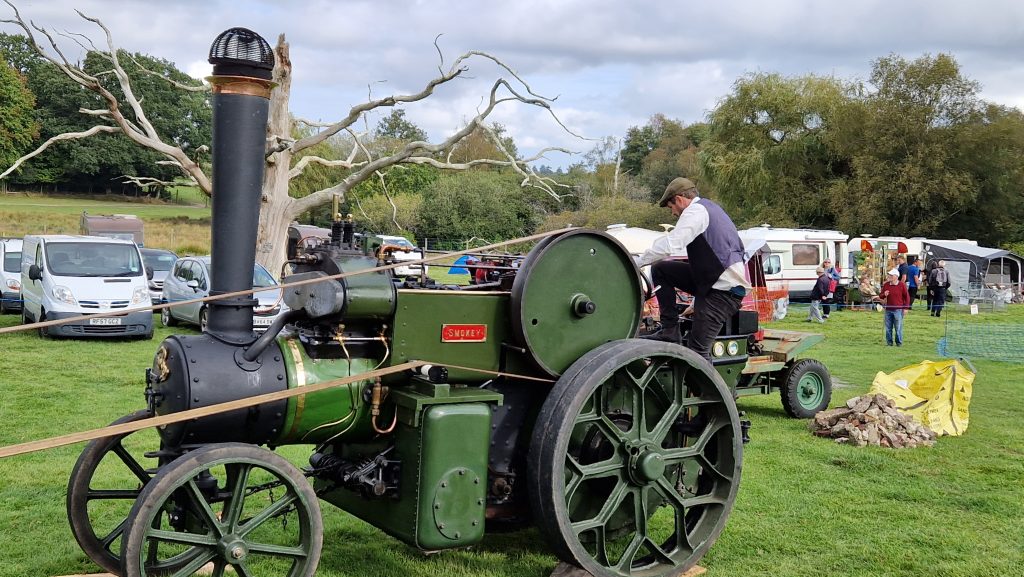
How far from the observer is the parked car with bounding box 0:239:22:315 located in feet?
59.3

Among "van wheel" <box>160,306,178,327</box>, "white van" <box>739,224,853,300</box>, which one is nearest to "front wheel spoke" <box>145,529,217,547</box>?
"van wheel" <box>160,306,178,327</box>

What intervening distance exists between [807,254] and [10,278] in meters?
21.9

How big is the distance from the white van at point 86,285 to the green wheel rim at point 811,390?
34.2 feet

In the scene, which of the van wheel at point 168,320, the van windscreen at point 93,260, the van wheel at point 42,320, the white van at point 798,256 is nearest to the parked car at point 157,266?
the van wheel at point 168,320

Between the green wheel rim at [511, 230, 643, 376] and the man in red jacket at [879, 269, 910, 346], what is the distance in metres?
13.5

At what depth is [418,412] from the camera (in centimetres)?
406

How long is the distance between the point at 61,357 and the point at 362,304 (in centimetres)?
1062

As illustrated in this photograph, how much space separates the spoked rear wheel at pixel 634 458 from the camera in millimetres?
4254

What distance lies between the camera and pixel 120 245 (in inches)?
639

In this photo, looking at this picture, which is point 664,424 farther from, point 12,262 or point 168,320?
point 12,262

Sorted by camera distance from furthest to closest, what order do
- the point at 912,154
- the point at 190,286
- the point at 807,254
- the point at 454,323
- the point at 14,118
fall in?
the point at 14,118, the point at 912,154, the point at 807,254, the point at 190,286, the point at 454,323

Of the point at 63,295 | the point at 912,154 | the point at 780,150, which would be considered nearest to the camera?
the point at 63,295

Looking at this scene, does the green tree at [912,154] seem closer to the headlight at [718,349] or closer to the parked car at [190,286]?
the parked car at [190,286]

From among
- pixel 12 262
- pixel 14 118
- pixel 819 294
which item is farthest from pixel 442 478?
pixel 14 118
